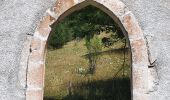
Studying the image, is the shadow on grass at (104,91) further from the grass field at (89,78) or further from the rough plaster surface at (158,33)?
the rough plaster surface at (158,33)

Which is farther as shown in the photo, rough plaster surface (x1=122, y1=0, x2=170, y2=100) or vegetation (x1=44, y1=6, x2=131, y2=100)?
vegetation (x1=44, y1=6, x2=131, y2=100)

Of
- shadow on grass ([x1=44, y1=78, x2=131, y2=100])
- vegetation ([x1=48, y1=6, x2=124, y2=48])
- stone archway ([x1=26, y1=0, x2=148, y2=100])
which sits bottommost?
shadow on grass ([x1=44, y1=78, x2=131, y2=100])

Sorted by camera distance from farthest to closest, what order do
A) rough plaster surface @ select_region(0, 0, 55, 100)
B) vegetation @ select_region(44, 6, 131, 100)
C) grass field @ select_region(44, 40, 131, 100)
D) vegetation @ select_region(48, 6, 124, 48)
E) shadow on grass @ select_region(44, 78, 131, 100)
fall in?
grass field @ select_region(44, 40, 131, 100) < shadow on grass @ select_region(44, 78, 131, 100) < vegetation @ select_region(44, 6, 131, 100) < vegetation @ select_region(48, 6, 124, 48) < rough plaster surface @ select_region(0, 0, 55, 100)

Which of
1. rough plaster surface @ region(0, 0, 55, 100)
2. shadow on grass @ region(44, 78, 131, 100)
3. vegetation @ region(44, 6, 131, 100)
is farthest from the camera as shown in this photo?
shadow on grass @ region(44, 78, 131, 100)

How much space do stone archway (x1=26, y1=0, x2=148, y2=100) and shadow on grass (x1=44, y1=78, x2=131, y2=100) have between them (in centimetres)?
607

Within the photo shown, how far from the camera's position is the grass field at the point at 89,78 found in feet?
39.4

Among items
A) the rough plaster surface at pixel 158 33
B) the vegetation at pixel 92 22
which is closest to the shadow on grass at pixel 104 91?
the vegetation at pixel 92 22

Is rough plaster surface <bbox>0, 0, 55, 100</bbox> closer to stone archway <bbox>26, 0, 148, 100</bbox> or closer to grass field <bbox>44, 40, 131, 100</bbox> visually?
stone archway <bbox>26, 0, 148, 100</bbox>

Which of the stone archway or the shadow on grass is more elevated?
the stone archway

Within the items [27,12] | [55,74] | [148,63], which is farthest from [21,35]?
[55,74]

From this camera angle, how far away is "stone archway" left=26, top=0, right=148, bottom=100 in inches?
213

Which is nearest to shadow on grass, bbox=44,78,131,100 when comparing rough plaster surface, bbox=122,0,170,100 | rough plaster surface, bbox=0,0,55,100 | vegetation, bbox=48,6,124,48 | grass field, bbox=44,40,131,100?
grass field, bbox=44,40,131,100

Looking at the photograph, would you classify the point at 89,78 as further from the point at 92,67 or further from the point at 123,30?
the point at 123,30

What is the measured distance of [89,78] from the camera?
13.9m
